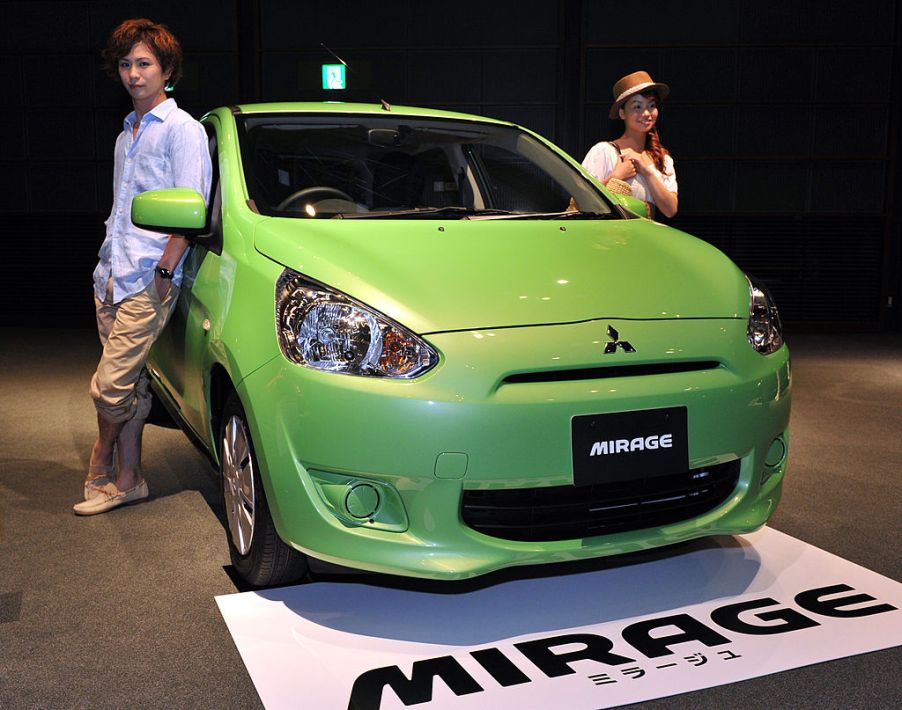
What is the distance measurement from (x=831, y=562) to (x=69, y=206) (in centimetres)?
806

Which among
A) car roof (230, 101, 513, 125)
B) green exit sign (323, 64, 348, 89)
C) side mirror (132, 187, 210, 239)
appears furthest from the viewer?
green exit sign (323, 64, 348, 89)

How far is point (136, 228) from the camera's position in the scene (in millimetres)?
2895

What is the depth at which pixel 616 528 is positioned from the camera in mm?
2158

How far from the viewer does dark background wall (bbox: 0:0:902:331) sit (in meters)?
8.31

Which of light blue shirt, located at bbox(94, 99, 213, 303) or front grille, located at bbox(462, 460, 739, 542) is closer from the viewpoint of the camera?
front grille, located at bbox(462, 460, 739, 542)

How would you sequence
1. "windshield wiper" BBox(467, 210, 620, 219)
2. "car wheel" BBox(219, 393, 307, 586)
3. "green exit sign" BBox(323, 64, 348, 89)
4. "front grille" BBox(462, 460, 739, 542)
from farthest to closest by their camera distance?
"green exit sign" BBox(323, 64, 348, 89), "windshield wiper" BBox(467, 210, 620, 219), "car wheel" BBox(219, 393, 307, 586), "front grille" BBox(462, 460, 739, 542)

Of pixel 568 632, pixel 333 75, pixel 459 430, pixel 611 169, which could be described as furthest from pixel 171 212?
pixel 333 75

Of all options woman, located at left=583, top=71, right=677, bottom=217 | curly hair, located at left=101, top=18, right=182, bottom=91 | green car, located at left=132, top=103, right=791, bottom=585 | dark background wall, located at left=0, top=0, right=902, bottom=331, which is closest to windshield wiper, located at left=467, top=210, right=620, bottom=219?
green car, located at left=132, top=103, right=791, bottom=585

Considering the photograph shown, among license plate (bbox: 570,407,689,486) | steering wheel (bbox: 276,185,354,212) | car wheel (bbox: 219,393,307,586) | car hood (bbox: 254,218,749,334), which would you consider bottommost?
car wheel (bbox: 219,393,307,586)

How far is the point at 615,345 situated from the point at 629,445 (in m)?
0.23

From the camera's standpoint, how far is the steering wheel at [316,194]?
2.73 m

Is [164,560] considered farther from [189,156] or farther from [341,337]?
[189,156]

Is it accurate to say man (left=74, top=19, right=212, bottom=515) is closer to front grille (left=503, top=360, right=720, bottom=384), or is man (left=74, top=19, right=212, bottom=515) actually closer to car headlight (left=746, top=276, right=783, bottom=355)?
front grille (left=503, top=360, right=720, bottom=384)

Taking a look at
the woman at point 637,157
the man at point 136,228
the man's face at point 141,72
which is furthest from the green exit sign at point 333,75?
the man's face at point 141,72
